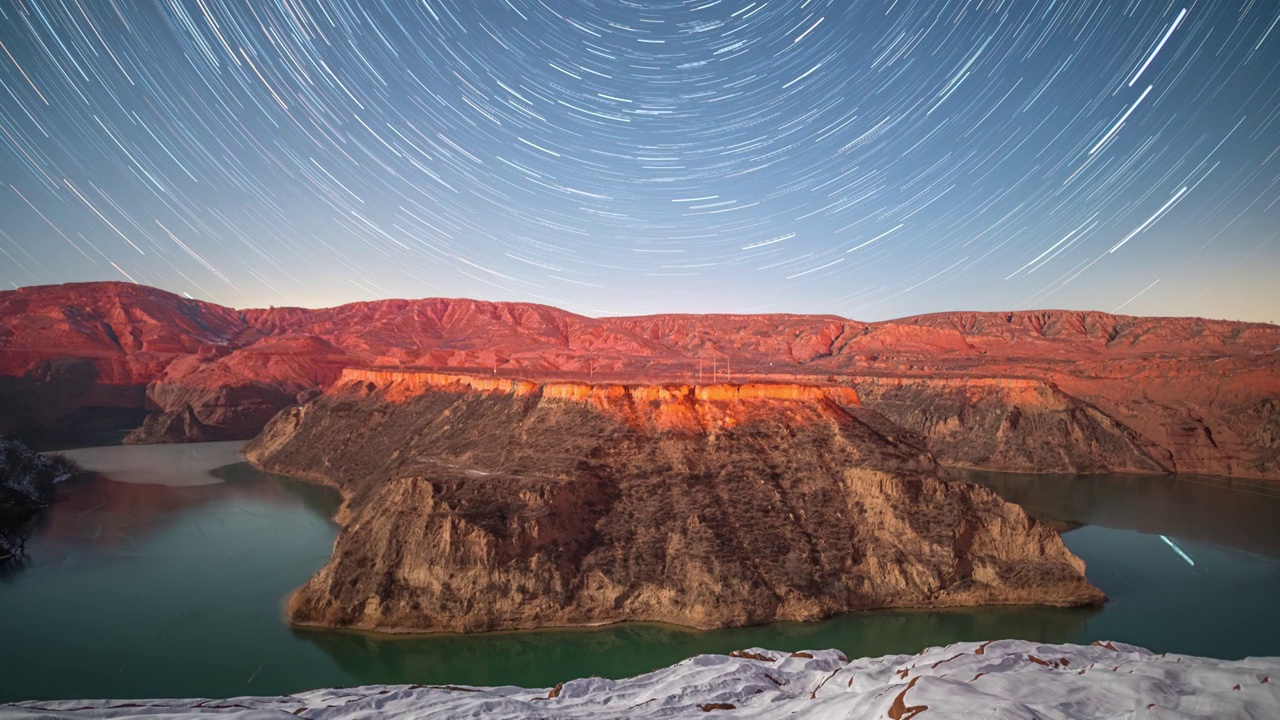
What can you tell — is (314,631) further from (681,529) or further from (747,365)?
(747,365)

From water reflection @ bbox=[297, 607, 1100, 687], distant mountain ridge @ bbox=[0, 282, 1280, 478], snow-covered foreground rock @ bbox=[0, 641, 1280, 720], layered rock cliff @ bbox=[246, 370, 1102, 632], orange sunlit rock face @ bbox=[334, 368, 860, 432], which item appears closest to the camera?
snow-covered foreground rock @ bbox=[0, 641, 1280, 720]

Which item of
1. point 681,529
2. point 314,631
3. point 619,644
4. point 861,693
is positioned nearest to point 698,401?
point 681,529

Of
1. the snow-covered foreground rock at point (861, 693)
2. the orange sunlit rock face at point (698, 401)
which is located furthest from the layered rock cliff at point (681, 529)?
the snow-covered foreground rock at point (861, 693)

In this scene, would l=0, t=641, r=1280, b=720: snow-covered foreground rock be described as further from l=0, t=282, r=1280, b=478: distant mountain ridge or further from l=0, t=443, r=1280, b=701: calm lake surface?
l=0, t=282, r=1280, b=478: distant mountain ridge

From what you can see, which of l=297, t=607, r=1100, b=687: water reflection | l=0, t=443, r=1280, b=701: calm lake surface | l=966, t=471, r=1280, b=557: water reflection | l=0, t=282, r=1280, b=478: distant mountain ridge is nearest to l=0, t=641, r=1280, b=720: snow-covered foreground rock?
l=297, t=607, r=1100, b=687: water reflection

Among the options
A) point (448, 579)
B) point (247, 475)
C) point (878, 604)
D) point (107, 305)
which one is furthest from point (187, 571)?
point (107, 305)
